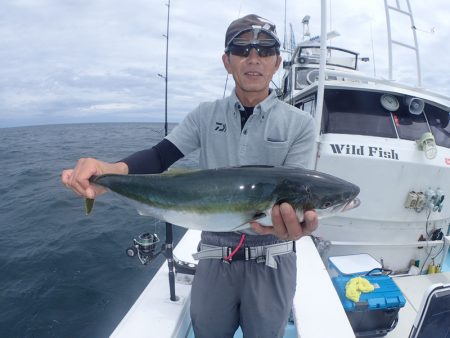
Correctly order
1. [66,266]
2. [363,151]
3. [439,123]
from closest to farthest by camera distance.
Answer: [363,151] < [439,123] < [66,266]

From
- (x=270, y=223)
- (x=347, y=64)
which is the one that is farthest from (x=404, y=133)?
(x=347, y=64)

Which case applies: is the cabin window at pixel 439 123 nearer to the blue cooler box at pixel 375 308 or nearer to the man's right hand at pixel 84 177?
the blue cooler box at pixel 375 308

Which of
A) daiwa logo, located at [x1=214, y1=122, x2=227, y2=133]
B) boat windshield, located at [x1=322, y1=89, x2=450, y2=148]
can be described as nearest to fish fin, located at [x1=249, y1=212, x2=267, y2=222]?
daiwa logo, located at [x1=214, y1=122, x2=227, y2=133]

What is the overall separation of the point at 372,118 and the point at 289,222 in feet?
17.1

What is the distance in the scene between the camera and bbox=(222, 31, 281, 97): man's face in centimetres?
281

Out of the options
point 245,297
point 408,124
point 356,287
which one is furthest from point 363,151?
point 245,297

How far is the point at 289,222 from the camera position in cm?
234

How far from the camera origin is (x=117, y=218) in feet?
38.3

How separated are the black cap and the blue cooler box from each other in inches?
156

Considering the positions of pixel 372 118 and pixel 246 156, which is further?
pixel 372 118

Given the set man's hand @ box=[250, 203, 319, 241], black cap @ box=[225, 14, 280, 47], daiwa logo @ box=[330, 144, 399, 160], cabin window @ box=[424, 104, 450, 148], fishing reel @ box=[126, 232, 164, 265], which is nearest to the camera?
man's hand @ box=[250, 203, 319, 241]

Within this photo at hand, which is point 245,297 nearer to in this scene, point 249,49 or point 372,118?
point 249,49

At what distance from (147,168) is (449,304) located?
312 centimetres

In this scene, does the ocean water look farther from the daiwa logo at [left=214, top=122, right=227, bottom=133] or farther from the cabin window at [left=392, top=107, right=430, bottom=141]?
the cabin window at [left=392, top=107, right=430, bottom=141]
